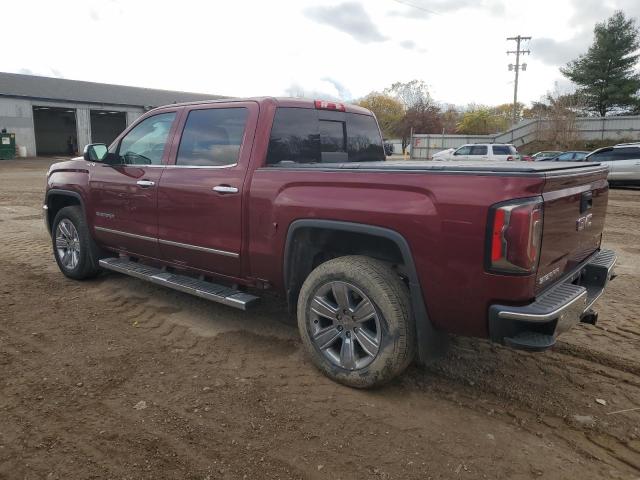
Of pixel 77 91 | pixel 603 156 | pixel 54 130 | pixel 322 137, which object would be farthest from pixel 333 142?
pixel 54 130

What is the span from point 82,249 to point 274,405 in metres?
3.52

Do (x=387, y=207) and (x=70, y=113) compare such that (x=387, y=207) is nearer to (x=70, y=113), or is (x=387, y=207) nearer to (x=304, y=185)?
(x=304, y=185)

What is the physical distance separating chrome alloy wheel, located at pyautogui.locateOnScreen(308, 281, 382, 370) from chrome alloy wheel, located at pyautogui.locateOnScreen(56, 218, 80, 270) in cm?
348

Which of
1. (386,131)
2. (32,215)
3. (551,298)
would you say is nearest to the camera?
(551,298)

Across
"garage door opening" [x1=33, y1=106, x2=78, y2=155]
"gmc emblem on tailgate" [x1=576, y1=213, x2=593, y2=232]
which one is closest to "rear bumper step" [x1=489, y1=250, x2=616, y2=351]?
"gmc emblem on tailgate" [x1=576, y1=213, x2=593, y2=232]

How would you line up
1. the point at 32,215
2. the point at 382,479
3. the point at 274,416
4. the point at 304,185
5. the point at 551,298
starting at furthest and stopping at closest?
the point at 32,215 < the point at 304,185 < the point at 274,416 < the point at 551,298 < the point at 382,479

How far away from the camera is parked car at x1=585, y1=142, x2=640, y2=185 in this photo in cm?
1623

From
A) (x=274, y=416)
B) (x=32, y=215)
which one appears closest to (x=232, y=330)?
(x=274, y=416)

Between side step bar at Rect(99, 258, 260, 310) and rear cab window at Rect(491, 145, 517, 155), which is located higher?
rear cab window at Rect(491, 145, 517, 155)

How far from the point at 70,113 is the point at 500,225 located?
177ft

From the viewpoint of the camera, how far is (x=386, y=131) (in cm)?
7394

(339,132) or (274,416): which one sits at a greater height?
(339,132)

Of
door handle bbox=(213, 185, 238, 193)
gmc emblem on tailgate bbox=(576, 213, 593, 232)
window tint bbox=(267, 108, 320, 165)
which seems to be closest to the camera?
gmc emblem on tailgate bbox=(576, 213, 593, 232)

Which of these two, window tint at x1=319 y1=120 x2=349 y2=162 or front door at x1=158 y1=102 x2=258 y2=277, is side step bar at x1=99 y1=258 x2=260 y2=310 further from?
window tint at x1=319 y1=120 x2=349 y2=162
